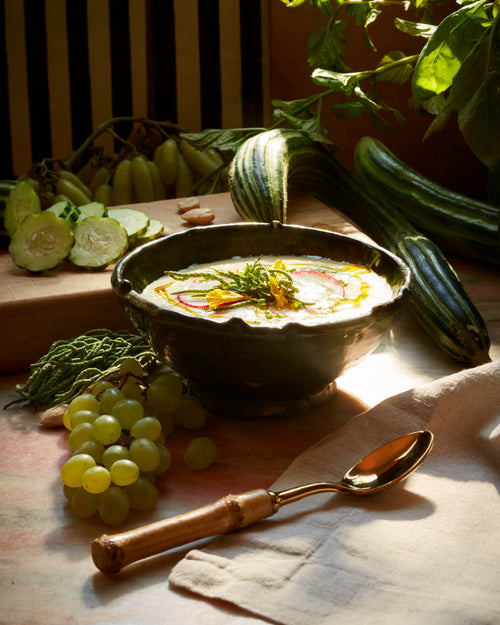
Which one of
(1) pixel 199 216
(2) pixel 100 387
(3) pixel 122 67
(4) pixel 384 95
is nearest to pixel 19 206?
(1) pixel 199 216

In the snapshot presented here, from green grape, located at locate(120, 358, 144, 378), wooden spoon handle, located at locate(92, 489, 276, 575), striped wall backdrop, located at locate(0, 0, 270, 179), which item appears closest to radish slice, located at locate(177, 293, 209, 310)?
green grape, located at locate(120, 358, 144, 378)

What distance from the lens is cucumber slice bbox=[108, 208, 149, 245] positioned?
1.48 m

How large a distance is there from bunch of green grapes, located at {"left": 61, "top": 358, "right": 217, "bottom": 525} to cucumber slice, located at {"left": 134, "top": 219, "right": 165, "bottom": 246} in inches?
17.6

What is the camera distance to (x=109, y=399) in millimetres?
985

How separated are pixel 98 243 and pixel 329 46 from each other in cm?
84

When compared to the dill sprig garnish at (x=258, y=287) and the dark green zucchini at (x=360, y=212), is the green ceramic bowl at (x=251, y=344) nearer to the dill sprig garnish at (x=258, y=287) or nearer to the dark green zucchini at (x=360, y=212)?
the dill sprig garnish at (x=258, y=287)

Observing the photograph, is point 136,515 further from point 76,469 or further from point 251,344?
point 251,344

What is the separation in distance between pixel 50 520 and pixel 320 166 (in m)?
1.18

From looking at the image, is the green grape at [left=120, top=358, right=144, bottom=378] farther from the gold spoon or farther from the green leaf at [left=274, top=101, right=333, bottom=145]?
the green leaf at [left=274, top=101, right=333, bottom=145]

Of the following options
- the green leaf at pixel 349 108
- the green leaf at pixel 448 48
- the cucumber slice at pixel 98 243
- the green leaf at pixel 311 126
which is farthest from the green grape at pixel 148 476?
the green leaf at pixel 349 108

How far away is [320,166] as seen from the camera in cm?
182

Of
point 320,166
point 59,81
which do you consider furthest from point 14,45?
point 320,166

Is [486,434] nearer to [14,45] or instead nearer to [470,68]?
[470,68]

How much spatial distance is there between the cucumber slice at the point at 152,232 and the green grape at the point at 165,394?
528mm
